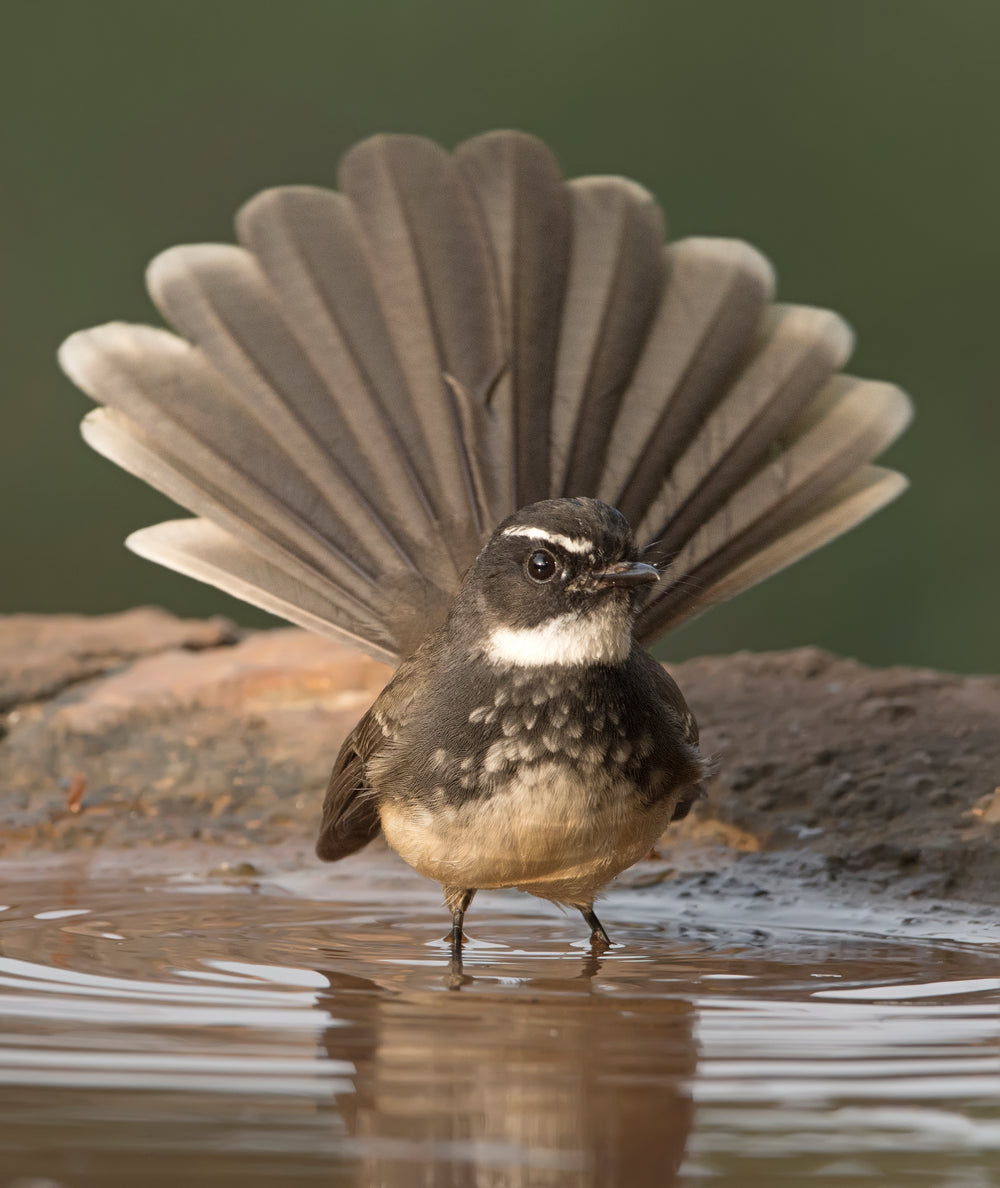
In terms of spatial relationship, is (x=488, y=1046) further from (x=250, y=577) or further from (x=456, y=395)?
(x=456, y=395)

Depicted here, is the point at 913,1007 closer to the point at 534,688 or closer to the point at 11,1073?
the point at 534,688

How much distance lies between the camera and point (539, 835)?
383 cm

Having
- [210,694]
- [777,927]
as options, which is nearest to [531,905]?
[777,927]

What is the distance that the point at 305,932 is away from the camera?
404cm

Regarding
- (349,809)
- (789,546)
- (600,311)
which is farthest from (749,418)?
(349,809)

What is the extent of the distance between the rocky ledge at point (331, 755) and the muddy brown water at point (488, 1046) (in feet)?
1.41

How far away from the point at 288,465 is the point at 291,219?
81cm

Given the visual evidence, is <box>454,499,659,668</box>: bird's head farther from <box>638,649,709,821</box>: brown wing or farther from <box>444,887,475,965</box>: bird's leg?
<box>444,887,475,965</box>: bird's leg

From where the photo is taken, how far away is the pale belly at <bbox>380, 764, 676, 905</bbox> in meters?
3.83

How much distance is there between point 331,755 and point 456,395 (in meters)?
1.24

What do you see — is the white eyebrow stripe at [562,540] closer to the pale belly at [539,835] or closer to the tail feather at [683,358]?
the pale belly at [539,835]

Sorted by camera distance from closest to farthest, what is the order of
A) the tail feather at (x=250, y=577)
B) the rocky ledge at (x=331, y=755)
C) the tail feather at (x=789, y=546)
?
the rocky ledge at (x=331, y=755) → the tail feather at (x=789, y=546) → the tail feather at (x=250, y=577)

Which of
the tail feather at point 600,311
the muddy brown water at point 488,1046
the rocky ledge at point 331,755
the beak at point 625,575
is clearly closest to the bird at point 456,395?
the tail feather at point 600,311

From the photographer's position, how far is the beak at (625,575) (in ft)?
12.6
